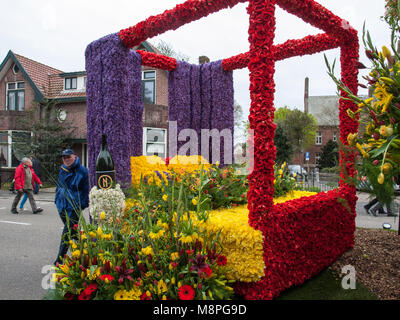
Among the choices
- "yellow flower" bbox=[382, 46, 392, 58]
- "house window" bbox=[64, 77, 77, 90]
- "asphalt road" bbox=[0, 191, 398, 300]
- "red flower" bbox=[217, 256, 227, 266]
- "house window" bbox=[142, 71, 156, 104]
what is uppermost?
"house window" bbox=[64, 77, 77, 90]

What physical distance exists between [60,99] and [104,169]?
51.5ft

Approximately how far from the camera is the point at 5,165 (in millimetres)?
19000

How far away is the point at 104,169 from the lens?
4320 millimetres

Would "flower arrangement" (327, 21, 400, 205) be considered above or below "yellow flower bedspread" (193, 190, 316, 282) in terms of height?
above

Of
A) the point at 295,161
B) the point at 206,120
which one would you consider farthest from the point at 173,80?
the point at 295,161

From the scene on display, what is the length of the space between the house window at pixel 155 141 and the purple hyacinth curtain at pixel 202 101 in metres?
8.67

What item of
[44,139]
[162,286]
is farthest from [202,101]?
[44,139]

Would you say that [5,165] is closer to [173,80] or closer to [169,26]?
[173,80]

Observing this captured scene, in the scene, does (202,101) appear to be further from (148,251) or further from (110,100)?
A: (148,251)

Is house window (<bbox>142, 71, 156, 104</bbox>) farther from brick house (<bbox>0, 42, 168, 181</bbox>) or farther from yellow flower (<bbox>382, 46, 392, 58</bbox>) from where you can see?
yellow flower (<bbox>382, 46, 392, 58</bbox>)

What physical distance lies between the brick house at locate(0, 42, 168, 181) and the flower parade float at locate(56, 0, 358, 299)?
1081 centimetres

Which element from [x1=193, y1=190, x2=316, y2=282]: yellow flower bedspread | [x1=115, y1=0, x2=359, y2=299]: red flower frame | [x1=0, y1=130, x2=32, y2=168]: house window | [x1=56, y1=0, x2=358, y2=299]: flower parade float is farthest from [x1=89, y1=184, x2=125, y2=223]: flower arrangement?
[x1=0, y1=130, x2=32, y2=168]: house window

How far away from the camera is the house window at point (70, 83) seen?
749 inches

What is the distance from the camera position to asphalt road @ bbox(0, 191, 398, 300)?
12.6 ft
